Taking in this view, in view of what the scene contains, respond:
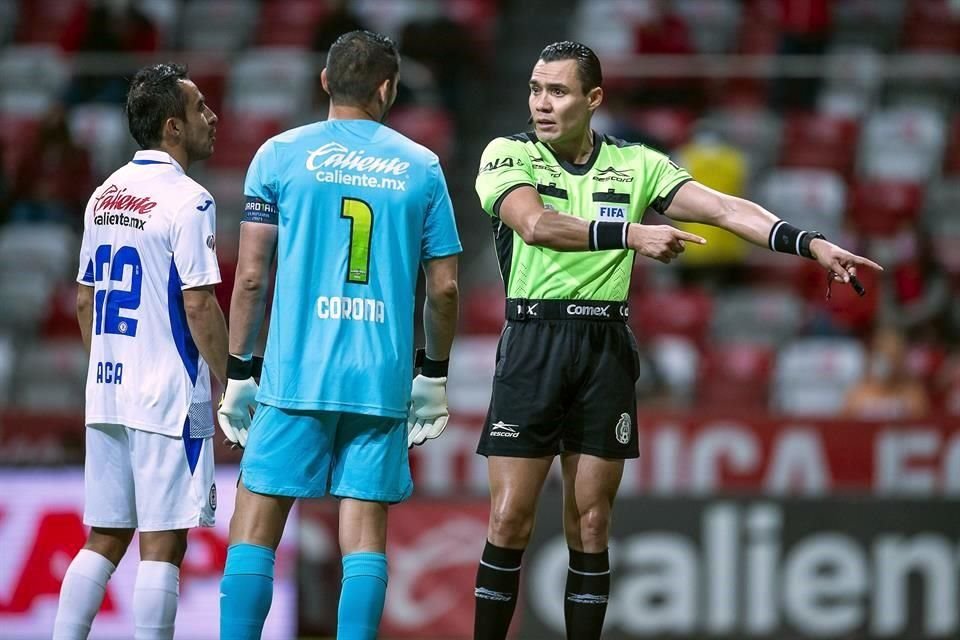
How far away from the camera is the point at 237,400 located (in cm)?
552

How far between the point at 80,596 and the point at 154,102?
194 cm

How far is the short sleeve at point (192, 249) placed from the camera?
5559 mm

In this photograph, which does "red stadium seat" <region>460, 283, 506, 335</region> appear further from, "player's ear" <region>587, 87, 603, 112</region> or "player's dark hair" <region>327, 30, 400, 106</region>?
"player's dark hair" <region>327, 30, 400, 106</region>

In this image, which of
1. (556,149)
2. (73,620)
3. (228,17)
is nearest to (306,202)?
(556,149)

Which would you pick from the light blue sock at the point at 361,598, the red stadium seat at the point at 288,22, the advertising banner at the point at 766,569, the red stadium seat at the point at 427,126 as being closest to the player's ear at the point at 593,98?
the light blue sock at the point at 361,598

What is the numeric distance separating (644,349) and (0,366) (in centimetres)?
550

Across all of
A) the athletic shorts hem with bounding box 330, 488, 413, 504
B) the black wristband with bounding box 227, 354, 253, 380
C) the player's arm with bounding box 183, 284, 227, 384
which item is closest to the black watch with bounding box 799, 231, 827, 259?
the athletic shorts hem with bounding box 330, 488, 413, 504

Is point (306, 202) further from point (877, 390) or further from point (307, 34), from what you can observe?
point (307, 34)

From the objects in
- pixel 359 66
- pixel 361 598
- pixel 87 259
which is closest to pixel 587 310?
pixel 359 66

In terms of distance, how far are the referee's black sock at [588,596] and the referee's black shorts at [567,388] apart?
1.39 ft

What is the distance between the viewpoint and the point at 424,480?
11.4m

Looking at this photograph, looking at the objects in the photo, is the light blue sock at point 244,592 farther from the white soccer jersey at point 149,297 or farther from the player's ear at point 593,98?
the player's ear at point 593,98

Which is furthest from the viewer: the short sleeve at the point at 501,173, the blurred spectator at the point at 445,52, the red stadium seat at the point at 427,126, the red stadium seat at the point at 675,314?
the blurred spectator at the point at 445,52

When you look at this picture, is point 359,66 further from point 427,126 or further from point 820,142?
point 820,142
